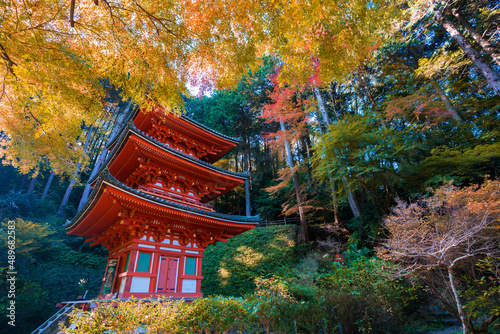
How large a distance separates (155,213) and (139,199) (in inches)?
28.2

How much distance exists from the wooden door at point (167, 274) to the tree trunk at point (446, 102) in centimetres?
1336

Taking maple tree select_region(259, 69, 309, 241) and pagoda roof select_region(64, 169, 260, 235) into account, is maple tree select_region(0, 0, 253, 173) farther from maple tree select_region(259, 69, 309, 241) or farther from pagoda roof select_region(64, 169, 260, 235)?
maple tree select_region(259, 69, 309, 241)

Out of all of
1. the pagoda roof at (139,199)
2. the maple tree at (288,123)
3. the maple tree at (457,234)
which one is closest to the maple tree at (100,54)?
the pagoda roof at (139,199)

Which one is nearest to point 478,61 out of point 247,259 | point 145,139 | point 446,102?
point 446,102

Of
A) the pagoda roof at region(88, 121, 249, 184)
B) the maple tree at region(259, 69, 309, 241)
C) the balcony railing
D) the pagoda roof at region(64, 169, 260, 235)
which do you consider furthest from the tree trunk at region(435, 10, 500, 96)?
the balcony railing

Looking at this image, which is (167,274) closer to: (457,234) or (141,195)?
(141,195)

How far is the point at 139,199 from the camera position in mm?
5297

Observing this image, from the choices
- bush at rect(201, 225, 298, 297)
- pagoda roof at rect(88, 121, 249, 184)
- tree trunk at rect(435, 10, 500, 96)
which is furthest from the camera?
bush at rect(201, 225, 298, 297)

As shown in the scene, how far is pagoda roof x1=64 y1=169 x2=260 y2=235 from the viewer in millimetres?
4993

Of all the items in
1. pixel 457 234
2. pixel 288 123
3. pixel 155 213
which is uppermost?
pixel 288 123

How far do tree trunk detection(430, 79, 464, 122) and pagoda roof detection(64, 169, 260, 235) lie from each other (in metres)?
10.8

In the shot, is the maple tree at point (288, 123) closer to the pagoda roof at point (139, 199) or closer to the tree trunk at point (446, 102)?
the pagoda roof at point (139, 199)

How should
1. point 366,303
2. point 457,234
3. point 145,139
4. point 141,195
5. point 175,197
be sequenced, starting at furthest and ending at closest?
point 175,197 → point 145,139 → point 366,303 → point 141,195 → point 457,234

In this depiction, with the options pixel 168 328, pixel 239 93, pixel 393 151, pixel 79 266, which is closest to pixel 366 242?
pixel 393 151
